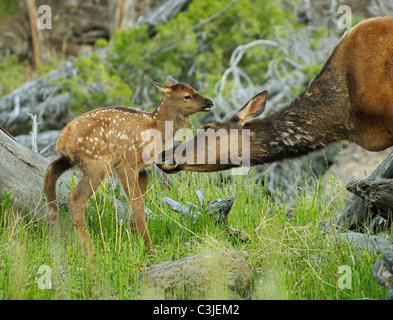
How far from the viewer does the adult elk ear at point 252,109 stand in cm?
563

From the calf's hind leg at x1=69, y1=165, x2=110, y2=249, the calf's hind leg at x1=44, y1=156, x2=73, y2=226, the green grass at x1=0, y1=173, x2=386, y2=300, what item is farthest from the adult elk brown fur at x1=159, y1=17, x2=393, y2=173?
the calf's hind leg at x1=44, y1=156, x2=73, y2=226

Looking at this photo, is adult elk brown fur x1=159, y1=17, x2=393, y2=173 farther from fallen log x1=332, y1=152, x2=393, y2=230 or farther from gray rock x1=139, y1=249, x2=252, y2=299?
gray rock x1=139, y1=249, x2=252, y2=299

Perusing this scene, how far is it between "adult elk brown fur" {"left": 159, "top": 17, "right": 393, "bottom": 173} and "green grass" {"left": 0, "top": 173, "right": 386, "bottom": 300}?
59 centimetres

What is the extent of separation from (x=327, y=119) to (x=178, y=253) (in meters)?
→ 1.95

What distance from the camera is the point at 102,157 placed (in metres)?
5.33

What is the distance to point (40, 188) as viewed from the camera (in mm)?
5945

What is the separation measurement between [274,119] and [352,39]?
1.08 m

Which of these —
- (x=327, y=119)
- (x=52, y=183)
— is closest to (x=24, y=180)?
(x=52, y=183)

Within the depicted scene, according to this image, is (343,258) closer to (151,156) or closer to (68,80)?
(151,156)

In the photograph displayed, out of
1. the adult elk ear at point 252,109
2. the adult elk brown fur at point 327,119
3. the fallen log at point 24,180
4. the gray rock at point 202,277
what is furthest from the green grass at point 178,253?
the adult elk ear at point 252,109

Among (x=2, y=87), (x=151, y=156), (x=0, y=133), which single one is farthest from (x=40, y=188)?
(x=2, y=87)

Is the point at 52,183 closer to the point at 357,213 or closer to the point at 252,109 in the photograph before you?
the point at 252,109

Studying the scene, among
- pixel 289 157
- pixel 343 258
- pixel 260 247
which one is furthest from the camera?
pixel 289 157

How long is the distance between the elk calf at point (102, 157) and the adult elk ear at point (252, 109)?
2.77 feet
